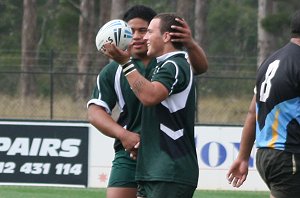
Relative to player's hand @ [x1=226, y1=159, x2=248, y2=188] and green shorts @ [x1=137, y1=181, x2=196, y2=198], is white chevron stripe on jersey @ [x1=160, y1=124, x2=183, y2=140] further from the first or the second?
player's hand @ [x1=226, y1=159, x2=248, y2=188]

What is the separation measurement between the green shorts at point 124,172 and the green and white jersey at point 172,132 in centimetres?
77

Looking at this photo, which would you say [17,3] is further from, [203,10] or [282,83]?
[282,83]

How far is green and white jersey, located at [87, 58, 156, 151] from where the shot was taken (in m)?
7.23

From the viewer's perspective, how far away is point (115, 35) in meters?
6.48

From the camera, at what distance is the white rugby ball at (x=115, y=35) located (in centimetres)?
645

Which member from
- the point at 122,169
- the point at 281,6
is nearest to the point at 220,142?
the point at 122,169

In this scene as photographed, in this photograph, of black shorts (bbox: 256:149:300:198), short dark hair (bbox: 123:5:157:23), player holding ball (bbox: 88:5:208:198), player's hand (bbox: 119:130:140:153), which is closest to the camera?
black shorts (bbox: 256:149:300:198)

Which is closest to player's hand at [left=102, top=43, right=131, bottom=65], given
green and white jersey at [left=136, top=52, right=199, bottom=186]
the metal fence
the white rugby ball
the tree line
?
the white rugby ball

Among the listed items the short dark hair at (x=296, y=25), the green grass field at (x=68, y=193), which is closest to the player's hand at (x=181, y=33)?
the short dark hair at (x=296, y=25)

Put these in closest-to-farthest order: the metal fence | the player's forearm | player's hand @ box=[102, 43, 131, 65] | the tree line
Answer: player's hand @ box=[102, 43, 131, 65] < the player's forearm < the metal fence < the tree line

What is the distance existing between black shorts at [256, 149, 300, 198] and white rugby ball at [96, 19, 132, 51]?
1.19 meters

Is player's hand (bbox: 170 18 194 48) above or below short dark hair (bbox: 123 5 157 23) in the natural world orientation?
below

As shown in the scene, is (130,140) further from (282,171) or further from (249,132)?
(282,171)

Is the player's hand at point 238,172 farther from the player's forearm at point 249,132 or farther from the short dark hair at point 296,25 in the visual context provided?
the short dark hair at point 296,25
